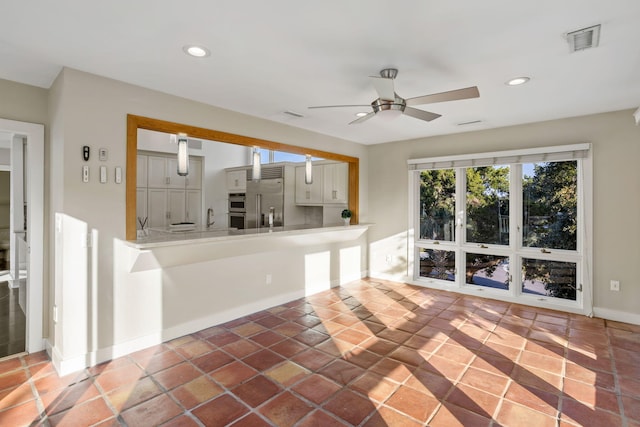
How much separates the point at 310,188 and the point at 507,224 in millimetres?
3112

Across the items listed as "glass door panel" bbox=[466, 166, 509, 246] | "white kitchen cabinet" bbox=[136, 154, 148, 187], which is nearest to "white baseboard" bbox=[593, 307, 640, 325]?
"glass door panel" bbox=[466, 166, 509, 246]

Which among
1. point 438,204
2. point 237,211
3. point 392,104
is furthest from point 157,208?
point 392,104

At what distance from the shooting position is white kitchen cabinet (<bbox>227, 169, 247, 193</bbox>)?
6824mm

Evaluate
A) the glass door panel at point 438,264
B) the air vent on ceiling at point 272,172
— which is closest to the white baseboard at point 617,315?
the glass door panel at point 438,264

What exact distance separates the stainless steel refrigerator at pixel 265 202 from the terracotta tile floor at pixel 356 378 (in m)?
2.47

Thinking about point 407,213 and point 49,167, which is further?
point 407,213

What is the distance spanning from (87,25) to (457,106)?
3.31m

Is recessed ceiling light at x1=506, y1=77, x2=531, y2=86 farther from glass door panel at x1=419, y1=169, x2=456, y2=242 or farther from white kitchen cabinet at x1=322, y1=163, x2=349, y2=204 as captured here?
white kitchen cabinet at x1=322, y1=163, x2=349, y2=204

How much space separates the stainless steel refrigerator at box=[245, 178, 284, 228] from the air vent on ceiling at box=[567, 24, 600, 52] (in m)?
4.41

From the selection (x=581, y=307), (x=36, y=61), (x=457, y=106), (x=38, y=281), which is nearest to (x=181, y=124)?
(x=36, y=61)

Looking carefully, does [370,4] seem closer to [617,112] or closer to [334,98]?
[334,98]

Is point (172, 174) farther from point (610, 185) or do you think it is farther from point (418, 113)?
point (610, 185)

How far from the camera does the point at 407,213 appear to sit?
542cm

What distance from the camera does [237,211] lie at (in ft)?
23.1
